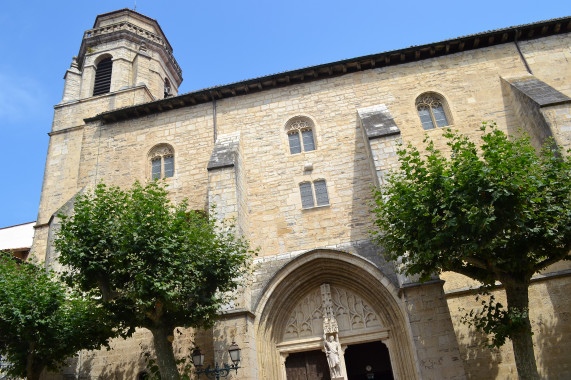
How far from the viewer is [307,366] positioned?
11.6 meters

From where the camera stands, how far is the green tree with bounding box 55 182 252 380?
29.6 ft

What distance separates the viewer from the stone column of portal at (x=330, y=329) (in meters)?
11.0

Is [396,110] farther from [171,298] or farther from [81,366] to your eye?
[81,366]

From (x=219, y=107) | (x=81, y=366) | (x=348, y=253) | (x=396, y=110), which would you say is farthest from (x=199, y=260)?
(x=396, y=110)

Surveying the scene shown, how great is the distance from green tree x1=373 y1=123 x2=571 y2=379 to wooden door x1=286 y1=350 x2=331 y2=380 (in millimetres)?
4347

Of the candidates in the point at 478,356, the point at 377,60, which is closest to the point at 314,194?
the point at 377,60

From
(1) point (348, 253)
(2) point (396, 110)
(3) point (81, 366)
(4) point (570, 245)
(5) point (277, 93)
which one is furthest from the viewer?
(5) point (277, 93)

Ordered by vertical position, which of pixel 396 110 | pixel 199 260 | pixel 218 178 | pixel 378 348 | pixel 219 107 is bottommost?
pixel 378 348

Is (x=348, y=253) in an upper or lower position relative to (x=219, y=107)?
lower

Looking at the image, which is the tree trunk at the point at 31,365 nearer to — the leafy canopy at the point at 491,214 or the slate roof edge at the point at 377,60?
the slate roof edge at the point at 377,60

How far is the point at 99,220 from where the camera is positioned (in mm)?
9641

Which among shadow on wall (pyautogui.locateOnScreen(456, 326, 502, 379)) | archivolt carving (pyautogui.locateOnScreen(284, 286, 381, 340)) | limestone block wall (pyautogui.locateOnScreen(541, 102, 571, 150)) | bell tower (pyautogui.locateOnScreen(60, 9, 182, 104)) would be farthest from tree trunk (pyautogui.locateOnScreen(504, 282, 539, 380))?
bell tower (pyautogui.locateOnScreen(60, 9, 182, 104))

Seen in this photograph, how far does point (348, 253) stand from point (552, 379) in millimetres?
5585

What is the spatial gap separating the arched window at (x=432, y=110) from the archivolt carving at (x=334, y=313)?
604cm
